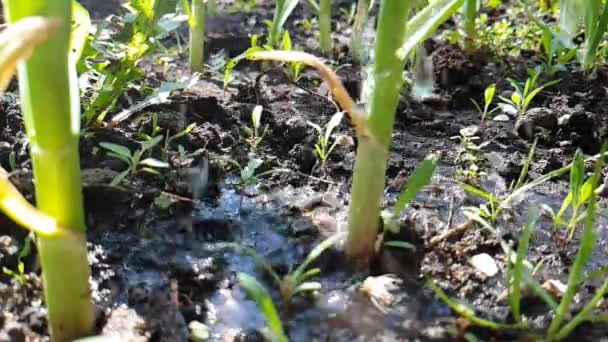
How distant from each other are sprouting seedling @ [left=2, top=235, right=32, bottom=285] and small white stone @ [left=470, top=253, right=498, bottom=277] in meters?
0.55

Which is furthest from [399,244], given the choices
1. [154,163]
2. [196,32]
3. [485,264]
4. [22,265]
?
[196,32]

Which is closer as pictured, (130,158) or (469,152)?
(130,158)

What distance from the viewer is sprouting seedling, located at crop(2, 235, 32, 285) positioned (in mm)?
736

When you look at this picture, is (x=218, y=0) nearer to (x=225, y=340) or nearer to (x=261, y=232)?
(x=261, y=232)

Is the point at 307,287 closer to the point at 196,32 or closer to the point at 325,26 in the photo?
the point at 196,32

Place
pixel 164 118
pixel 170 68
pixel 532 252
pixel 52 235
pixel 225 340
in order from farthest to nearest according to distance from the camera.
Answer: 1. pixel 170 68
2. pixel 164 118
3. pixel 532 252
4. pixel 225 340
5. pixel 52 235

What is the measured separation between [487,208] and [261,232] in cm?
34

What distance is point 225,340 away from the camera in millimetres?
735

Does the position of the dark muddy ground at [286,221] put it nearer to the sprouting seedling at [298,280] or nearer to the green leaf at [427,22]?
the sprouting seedling at [298,280]

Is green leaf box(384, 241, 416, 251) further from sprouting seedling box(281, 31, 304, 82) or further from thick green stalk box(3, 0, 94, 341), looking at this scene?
sprouting seedling box(281, 31, 304, 82)

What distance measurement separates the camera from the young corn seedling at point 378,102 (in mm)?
706

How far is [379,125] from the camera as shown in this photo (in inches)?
29.2

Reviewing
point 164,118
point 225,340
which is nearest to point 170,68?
point 164,118

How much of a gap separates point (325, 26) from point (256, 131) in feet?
1.73
